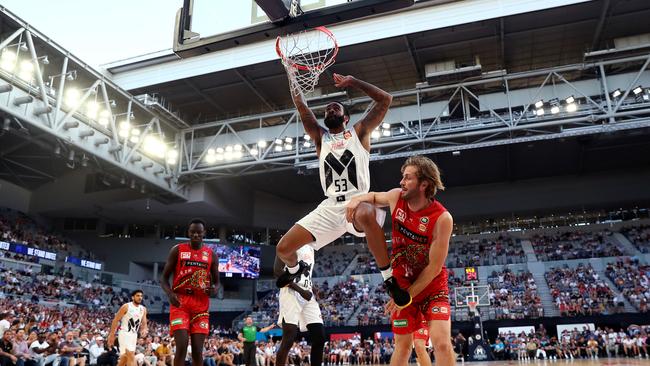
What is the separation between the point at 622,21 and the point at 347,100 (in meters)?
12.4

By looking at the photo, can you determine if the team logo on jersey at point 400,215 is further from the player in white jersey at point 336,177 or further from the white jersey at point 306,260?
the white jersey at point 306,260

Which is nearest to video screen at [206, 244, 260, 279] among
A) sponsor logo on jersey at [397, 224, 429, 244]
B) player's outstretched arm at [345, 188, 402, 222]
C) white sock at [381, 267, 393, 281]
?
Result: player's outstretched arm at [345, 188, 402, 222]

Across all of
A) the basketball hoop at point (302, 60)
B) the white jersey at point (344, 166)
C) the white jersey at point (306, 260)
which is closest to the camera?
the white jersey at point (344, 166)

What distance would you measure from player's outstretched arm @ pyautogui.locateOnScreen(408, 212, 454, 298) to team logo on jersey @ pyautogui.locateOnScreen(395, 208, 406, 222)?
0.92ft

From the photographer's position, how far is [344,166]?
514 cm

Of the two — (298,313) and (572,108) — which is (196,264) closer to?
(298,313)

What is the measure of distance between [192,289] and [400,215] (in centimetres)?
318

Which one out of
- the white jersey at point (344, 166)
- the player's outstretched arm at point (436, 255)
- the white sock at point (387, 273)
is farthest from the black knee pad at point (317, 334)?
the player's outstretched arm at point (436, 255)

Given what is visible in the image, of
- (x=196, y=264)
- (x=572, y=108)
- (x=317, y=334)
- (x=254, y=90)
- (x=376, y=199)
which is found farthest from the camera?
(x=254, y=90)

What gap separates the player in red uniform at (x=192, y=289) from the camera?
19.1 ft

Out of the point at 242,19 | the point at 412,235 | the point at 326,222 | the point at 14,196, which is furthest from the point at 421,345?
the point at 14,196

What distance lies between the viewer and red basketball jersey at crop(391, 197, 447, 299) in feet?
13.2

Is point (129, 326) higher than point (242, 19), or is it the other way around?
point (242, 19)

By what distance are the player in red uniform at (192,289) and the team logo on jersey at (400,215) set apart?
9.86 feet
